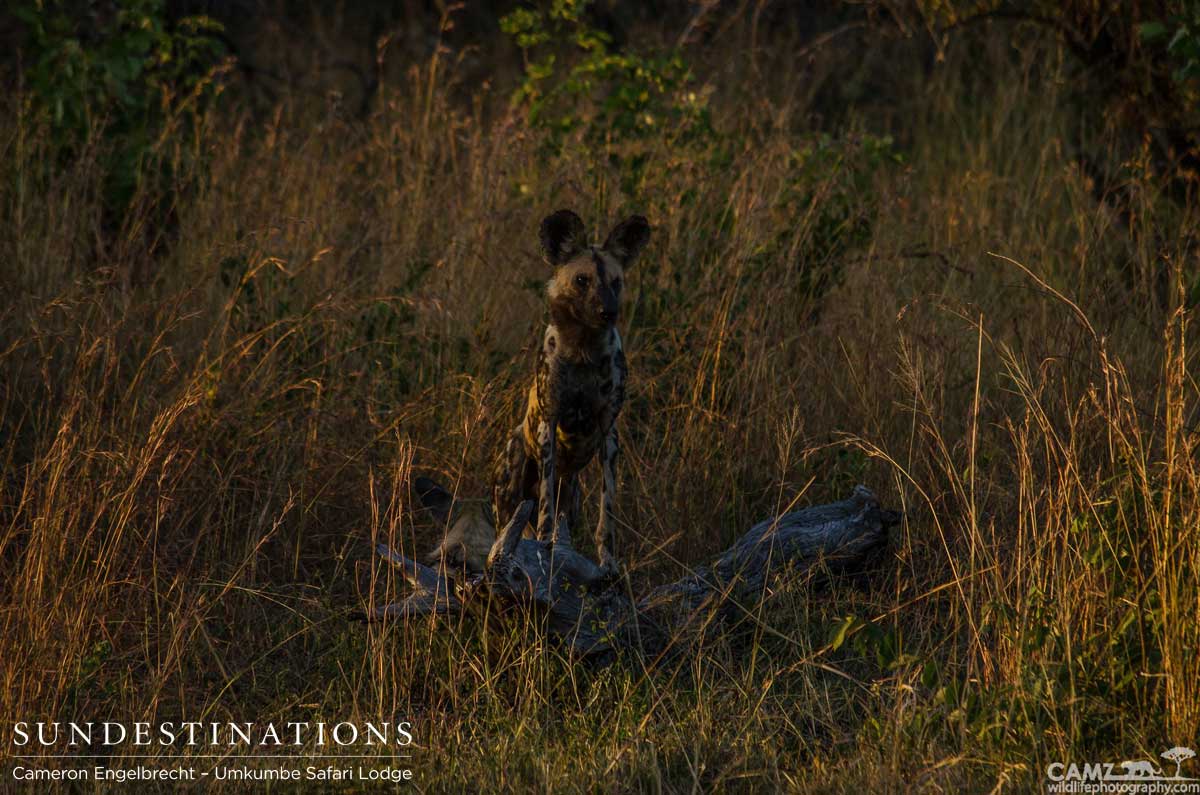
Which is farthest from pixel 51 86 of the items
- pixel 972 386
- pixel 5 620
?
pixel 972 386

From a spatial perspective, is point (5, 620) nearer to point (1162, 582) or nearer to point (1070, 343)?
point (1162, 582)

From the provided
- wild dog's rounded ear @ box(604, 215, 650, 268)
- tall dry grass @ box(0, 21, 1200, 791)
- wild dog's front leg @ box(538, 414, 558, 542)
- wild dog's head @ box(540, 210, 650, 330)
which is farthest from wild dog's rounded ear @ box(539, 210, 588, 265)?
tall dry grass @ box(0, 21, 1200, 791)

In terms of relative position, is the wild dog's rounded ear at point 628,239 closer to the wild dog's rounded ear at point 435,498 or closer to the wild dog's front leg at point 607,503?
the wild dog's front leg at point 607,503

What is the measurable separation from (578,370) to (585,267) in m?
0.39

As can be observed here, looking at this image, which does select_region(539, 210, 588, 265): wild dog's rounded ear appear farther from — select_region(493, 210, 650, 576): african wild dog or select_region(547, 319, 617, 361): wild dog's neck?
select_region(547, 319, 617, 361): wild dog's neck

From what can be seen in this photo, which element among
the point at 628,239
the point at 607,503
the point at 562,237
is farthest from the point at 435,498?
the point at 628,239

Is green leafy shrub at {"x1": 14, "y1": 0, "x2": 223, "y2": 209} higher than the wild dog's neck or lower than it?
higher

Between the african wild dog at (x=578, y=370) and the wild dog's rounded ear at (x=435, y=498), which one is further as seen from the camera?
the wild dog's rounded ear at (x=435, y=498)

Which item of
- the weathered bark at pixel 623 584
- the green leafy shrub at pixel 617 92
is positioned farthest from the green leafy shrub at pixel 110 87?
the weathered bark at pixel 623 584

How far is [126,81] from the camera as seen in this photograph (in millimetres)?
8812

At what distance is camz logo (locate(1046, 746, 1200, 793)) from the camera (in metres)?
3.49

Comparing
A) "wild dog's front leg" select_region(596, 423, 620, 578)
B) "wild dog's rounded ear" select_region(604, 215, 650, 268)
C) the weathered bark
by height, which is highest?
"wild dog's rounded ear" select_region(604, 215, 650, 268)

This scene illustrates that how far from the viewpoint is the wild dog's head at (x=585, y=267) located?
4.76 metres

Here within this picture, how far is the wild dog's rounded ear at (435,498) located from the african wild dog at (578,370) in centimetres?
38
